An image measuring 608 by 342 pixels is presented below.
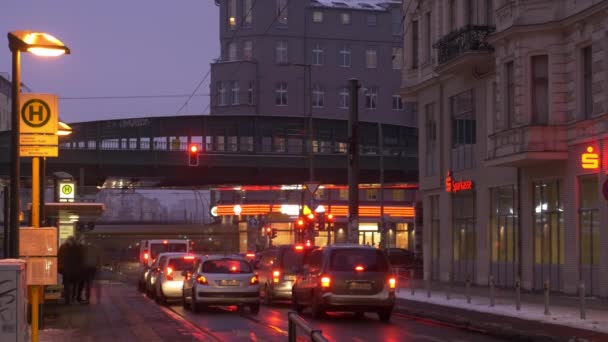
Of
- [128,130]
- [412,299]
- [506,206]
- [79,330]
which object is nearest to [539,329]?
[79,330]

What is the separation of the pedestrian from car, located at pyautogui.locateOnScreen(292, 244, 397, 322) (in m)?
7.98

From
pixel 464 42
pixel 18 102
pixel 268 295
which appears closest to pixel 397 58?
pixel 464 42

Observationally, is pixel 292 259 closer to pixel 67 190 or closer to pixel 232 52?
pixel 67 190

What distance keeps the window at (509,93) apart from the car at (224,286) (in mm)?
10949

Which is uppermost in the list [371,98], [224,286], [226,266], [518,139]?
[371,98]

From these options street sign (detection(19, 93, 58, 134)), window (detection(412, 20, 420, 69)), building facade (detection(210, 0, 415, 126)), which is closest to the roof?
building facade (detection(210, 0, 415, 126))

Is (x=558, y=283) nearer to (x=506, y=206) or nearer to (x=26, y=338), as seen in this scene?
(x=506, y=206)

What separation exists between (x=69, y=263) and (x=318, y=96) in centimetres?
6931

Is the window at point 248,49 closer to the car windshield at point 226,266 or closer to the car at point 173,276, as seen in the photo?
the car at point 173,276

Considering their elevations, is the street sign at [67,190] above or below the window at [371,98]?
below

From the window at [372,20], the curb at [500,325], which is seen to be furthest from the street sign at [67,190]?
the window at [372,20]

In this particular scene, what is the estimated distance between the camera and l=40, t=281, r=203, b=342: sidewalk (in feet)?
62.6

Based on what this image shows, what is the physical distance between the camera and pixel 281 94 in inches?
3797

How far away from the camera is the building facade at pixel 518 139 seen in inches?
1241
